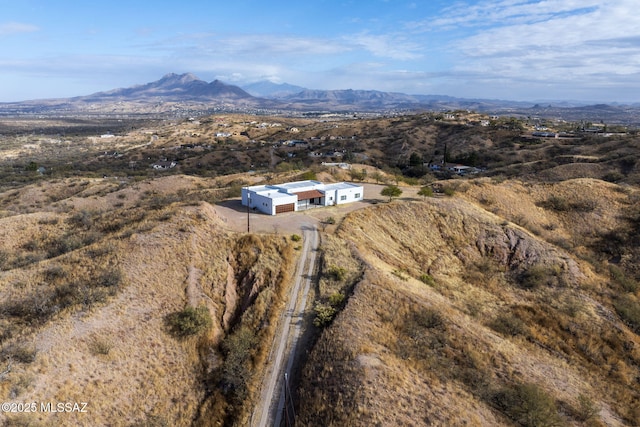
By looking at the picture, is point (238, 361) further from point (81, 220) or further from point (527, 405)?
point (81, 220)

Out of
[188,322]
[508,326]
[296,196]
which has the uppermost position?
[296,196]

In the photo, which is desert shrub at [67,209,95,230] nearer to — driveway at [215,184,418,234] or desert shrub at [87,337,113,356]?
driveway at [215,184,418,234]

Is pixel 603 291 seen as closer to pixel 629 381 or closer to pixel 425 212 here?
pixel 629 381

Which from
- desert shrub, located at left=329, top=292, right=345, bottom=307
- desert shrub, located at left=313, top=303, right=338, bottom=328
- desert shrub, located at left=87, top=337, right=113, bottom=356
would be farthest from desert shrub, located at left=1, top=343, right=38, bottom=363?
desert shrub, located at left=329, top=292, right=345, bottom=307

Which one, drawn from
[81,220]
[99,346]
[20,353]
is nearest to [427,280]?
[99,346]

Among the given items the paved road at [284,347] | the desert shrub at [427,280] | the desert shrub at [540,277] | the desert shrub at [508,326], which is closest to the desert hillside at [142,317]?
the paved road at [284,347]
